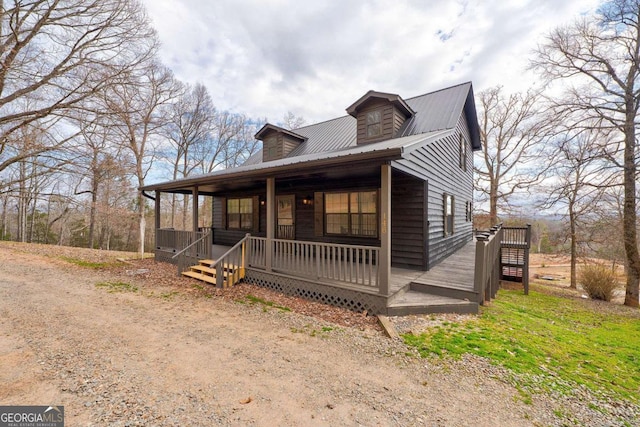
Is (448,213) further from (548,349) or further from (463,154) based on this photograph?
(548,349)

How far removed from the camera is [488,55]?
1312 cm

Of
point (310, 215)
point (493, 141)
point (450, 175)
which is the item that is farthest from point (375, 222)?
point (493, 141)

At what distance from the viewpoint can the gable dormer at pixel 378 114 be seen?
8297 millimetres

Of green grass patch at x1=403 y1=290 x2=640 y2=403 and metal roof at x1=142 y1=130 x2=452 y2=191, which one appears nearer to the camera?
green grass patch at x1=403 y1=290 x2=640 y2=403

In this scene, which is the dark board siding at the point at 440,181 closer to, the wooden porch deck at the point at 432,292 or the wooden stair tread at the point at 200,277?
the wooden porch deck at the point at 432,292

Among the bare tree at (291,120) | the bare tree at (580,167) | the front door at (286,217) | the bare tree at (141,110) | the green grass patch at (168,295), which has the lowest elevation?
the green grass patch at (168,295)

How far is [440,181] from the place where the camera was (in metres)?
8.18

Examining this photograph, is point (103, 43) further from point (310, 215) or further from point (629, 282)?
point (629, 282)

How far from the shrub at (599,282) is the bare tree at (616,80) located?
0.83 m

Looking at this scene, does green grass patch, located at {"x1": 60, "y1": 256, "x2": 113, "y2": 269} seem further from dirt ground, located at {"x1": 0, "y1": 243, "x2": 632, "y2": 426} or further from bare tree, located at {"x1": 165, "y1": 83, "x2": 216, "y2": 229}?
bare tree, located at {"x1": 165, "y1": 83, "x2": 216, "y2": 229}

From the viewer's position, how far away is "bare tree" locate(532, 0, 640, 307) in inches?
363

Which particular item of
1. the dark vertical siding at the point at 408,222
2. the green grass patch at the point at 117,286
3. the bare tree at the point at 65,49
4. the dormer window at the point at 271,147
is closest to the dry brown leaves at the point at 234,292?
the green grass patch at the point at 117,286

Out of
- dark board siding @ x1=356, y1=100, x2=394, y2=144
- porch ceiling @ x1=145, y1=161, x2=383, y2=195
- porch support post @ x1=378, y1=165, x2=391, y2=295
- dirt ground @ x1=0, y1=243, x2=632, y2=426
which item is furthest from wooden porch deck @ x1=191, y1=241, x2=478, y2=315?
dark board siding @ x1=356, y1=100, x2=394, y2=144

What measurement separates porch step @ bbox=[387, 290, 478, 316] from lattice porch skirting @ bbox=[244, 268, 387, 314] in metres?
0.28
